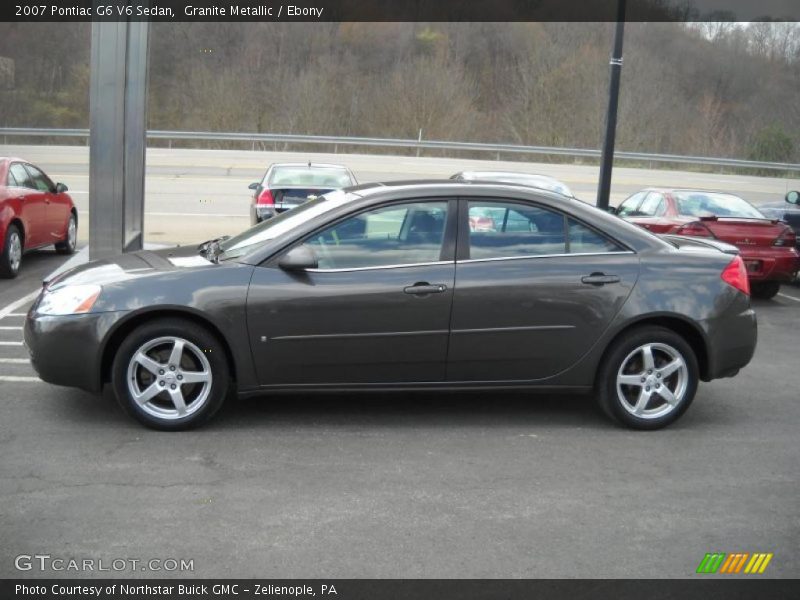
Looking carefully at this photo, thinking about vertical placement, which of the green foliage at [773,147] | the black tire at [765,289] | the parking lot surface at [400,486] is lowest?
the parking lot surface at [400,486]

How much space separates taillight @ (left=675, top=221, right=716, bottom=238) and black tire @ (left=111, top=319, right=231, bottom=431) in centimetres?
750

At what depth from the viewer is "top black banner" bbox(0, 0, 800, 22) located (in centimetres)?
3847

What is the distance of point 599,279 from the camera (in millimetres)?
5977

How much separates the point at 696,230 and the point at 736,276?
18.2 feet

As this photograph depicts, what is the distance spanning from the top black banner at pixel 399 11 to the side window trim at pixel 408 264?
31098mm

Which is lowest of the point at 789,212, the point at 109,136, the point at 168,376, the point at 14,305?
the point at 14,305

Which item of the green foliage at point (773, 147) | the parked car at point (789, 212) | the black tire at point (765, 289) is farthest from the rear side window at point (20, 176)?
the green foliage at point (773, 147)

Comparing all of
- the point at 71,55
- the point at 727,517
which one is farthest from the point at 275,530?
the point at 71,55

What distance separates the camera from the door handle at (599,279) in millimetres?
5965

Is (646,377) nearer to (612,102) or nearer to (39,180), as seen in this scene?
(612,102)

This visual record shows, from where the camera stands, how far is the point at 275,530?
4.32 metres

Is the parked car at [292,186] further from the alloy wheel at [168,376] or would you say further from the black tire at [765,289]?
the alloy wheel at [168,376]

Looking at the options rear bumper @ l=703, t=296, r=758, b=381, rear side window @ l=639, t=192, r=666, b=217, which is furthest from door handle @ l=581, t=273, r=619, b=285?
rear side window @ l=639, t=192, r=666, b=217

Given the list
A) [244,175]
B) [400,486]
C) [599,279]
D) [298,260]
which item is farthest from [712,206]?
[244,175]
